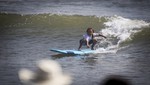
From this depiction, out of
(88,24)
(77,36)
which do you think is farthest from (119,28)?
(77,36)

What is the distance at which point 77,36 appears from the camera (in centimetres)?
1734

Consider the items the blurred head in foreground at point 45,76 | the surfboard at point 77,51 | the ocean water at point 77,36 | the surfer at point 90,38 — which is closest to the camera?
the blurred head in foreground at point 45,76

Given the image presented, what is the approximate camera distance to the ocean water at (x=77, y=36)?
453 inches

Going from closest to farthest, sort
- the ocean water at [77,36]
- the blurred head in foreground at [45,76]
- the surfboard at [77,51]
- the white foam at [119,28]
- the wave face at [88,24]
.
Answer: the blurred head in foreground at [45,76]
the ocean water at [77,36]
the surfboard at [77,51]
the white foam at [119,28]
the wave face at [88,24]

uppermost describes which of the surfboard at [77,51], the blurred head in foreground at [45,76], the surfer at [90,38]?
the blurred head in foreground at [45,76]

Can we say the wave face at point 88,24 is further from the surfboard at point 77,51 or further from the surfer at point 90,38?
the surfboard at point 77,51

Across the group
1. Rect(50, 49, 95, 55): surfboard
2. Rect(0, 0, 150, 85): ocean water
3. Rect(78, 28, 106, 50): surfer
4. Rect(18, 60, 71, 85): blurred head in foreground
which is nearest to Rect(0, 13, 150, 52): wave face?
Rect(0, 0, 150, 85): ocean water

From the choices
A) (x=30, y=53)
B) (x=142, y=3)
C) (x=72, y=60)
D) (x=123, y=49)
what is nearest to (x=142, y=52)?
(x=123, y=49)

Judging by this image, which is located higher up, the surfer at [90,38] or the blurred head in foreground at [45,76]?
the blurred head in foreground at [45,76]

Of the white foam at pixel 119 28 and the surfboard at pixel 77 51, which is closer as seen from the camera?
the surfboard at pixel 77 51

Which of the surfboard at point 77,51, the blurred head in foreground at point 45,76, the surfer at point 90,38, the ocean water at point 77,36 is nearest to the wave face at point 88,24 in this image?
the ocean water at point 77,36

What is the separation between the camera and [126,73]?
1112 cm

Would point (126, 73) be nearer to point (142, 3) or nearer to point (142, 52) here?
point (142, 52)

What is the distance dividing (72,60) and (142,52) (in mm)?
2706
